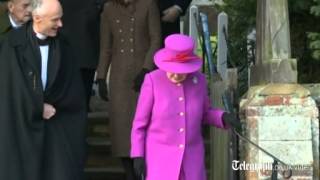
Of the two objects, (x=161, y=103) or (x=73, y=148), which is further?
(x=73, y=148)

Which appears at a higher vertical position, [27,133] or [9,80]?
[9,80]

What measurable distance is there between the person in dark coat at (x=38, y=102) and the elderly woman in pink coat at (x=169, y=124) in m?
0.61

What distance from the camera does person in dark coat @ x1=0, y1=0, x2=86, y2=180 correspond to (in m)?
5.04

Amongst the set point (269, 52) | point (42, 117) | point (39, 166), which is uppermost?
point (269, 52)

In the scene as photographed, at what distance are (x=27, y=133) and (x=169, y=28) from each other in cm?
193

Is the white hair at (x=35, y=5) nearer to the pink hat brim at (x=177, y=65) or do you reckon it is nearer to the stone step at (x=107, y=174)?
the pink hat brim at (x=177, y=65)

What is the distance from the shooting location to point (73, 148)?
530cm

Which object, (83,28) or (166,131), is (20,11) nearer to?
(83,28)

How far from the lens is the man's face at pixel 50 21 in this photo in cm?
499

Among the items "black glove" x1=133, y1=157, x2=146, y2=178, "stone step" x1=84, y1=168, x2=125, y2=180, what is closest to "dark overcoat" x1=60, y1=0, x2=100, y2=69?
"stone step" x1=84, y1=168, x2=125, y2=180

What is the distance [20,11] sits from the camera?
540cm

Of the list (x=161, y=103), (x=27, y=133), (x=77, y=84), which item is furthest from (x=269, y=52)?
(x=27, y=133)

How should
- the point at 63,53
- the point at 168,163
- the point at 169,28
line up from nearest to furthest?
1. the point at 168,163
2. the point at 63,53
3. the point at 169,28

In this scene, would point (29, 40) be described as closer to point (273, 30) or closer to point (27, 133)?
point (27, 133)
